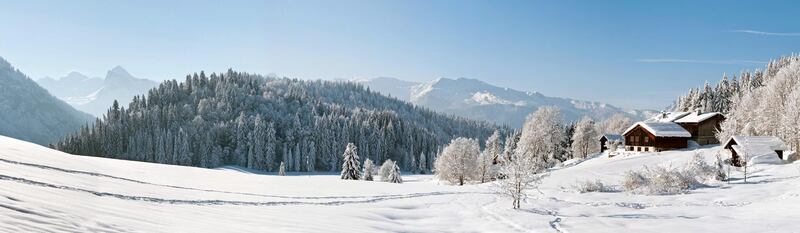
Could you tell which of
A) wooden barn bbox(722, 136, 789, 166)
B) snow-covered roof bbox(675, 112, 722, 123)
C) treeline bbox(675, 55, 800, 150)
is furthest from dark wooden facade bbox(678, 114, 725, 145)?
wooden barn bbox(722, 136, 789, 166)

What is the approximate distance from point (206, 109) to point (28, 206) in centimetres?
18026

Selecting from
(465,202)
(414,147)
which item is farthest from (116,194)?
(414,147)

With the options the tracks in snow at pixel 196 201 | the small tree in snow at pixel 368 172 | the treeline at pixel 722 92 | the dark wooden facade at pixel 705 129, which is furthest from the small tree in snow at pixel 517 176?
the treeline at pixel 722 92

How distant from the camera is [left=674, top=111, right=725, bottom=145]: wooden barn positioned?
75.9 m

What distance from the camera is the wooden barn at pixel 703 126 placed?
7588cm

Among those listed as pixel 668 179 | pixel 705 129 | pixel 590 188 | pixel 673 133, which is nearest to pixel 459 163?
pixel 590 188

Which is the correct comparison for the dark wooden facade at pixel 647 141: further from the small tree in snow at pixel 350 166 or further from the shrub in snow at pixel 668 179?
the small tree in snow at pixel 350 166

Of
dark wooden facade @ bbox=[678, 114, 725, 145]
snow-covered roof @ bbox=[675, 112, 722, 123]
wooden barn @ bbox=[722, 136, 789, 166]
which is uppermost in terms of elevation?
snow-covered roof @ bbox=[675, 112, 722, 123]

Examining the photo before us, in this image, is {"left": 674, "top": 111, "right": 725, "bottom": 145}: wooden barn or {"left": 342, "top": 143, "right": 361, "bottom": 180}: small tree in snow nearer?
{"left": 342, "top": 143, "right": 361, "bottom": 180}: small tree in snow

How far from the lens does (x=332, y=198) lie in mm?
28844

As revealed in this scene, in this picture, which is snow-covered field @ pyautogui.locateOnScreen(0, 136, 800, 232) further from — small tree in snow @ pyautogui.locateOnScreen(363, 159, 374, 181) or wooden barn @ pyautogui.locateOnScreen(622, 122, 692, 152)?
small tree in snow @ pyautogui.locateOnScreen(363, 159, 374, 181)

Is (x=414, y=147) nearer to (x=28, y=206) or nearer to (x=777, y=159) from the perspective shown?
(x=777, y=159)

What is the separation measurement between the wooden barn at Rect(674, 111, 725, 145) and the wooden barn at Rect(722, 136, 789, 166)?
76.3ft

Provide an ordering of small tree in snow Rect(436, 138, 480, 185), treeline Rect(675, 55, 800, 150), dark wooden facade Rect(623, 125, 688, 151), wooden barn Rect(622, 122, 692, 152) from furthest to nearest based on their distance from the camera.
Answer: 1. dark wooden facade Rect(623, 125, 688, 151)
2. wooden barn Rect(622, 122, 692, 152)
3. small tree in snow Rect(436, 138, 480, 185)
4. treeline Rect(675, 55, 800, 150)
